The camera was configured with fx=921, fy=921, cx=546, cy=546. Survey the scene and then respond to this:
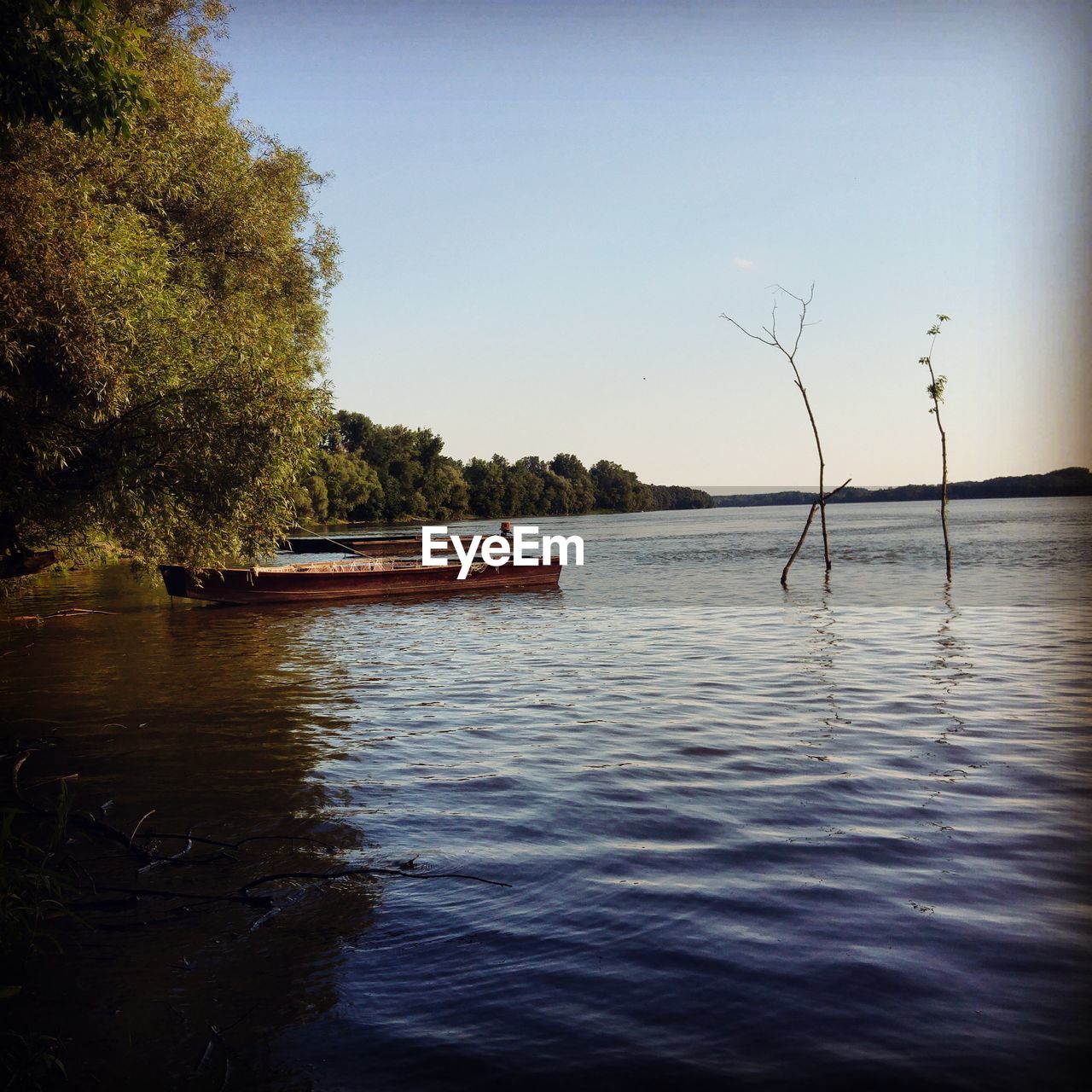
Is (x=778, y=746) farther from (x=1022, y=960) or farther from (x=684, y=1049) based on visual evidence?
(x=684, y=1049)

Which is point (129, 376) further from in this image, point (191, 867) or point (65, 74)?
point (191, 867)

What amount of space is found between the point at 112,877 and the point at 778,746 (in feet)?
23.6

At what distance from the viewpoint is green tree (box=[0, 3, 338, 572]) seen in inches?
514

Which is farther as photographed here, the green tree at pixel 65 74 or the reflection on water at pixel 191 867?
the green tree at pixel 65 74

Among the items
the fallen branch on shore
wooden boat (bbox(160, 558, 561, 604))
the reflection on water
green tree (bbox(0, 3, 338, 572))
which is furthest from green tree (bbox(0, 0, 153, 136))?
wooden boat (bbox(160, 558, 561, 604))

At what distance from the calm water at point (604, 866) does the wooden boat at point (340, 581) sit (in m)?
11.1

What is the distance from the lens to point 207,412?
14812 millimetres

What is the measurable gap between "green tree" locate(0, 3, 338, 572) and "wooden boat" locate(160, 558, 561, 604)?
10730mm

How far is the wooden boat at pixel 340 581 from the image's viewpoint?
2934cm

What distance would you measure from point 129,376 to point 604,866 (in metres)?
10.9

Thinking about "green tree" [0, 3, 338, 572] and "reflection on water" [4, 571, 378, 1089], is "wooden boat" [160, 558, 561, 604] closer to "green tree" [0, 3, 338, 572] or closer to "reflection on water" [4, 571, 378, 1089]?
"green tree" [0, 3, 338, 572]

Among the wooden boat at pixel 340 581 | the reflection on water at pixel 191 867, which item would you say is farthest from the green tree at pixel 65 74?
the wooden boat at pixel 340 581

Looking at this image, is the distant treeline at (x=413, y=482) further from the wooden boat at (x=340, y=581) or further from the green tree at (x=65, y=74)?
the green tree at (x=65, y=74)

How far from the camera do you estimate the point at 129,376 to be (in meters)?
14.0
